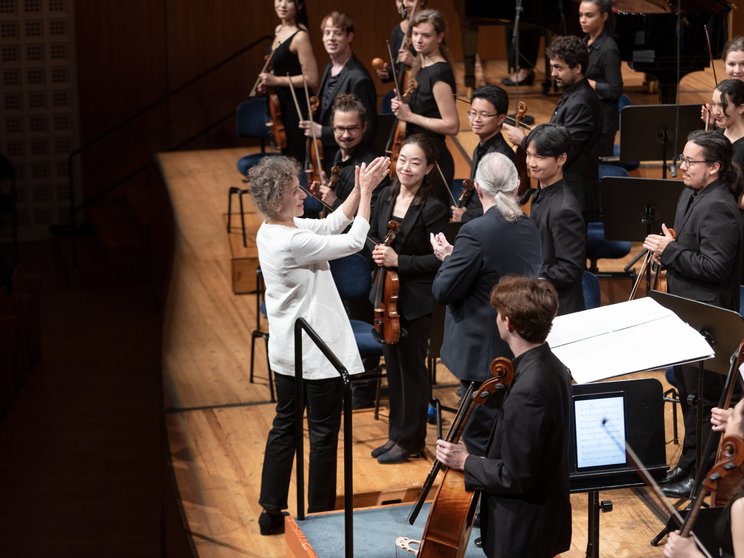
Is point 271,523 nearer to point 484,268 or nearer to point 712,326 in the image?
point 484,268

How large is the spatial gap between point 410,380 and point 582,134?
4.75ft

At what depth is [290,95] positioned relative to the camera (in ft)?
21.6

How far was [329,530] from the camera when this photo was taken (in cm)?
392

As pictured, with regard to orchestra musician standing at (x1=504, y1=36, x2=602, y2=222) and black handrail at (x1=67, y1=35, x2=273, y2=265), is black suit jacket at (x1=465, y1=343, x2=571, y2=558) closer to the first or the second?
orchestra musician standing at (x1=504, y1=36, x2=602, y2=222)

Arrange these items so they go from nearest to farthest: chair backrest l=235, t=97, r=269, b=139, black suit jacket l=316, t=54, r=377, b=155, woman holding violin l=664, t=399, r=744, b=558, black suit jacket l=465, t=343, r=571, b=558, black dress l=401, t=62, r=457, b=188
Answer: woman holding violin l=664, t=399, r=744, b=558, black suit jacket l=465, t=343, r=571, b=558, black dress l=401, t=62, r=457, b=188, black suit jacket l=316, t=54, r=377, b=155, chair backrest l=235, t=97, r=269, b=139

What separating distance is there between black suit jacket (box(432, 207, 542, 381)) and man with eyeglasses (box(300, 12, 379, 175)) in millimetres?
2111

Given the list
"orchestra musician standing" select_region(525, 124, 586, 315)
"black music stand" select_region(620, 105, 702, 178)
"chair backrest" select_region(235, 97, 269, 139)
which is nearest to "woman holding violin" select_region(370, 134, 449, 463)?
"orchestra musician standing" select_region(525, 124, 586, 315)

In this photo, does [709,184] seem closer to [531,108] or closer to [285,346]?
[285,346]

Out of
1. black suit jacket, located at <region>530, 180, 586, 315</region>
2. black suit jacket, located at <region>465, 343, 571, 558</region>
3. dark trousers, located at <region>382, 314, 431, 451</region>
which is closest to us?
black suit jacket, located at <region>465, 343, 571, 558</region>

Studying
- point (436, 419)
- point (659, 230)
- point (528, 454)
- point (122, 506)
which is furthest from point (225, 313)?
point (528, 454)

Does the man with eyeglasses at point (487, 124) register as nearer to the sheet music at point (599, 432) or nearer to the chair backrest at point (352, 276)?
the chair backrest at point (352, 276)

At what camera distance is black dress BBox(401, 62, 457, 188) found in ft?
17.4

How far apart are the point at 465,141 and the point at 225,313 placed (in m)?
2.24

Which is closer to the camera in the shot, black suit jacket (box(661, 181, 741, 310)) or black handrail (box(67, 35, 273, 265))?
black suit jacket (box(661, 181, 741, 310))
